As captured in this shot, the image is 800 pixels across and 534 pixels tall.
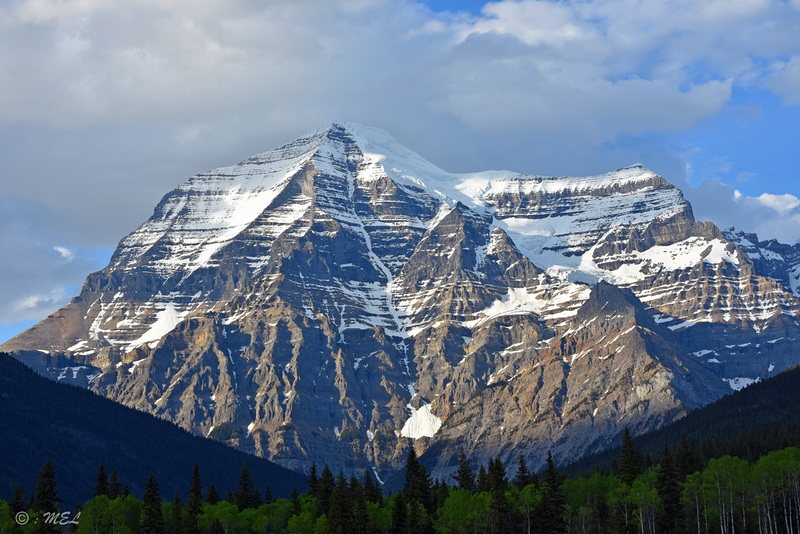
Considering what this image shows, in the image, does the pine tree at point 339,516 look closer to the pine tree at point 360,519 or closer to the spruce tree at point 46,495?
the pine tree at point 360,519

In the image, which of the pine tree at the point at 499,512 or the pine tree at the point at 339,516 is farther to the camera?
the pine tree at the point at 499,512

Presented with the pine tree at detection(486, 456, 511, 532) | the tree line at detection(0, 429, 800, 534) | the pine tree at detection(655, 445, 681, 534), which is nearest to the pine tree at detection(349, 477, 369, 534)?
the tree line at detection(0, 429, 800, 534)

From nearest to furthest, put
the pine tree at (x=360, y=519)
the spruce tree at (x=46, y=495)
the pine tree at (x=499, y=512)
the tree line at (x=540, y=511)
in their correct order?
the tree line at (x=540, y=511)
the pine tree at (x=360, y=519)
the pine tree at (x=499, y=512)
the spruce tree at (x=46, y=495)

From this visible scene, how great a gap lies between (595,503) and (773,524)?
31227 mm

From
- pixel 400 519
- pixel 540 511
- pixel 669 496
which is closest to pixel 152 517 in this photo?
pixel 400 519

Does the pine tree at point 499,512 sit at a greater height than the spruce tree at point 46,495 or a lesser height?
lesser

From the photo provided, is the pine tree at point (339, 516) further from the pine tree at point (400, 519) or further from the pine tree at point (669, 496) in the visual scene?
the pine tree at point (669, 496)

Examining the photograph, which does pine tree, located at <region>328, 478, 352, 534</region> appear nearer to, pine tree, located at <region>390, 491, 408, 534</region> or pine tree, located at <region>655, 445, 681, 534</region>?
pine tree, located at <region>390, 491, 408, 534</region>

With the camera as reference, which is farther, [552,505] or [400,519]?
[400,519]

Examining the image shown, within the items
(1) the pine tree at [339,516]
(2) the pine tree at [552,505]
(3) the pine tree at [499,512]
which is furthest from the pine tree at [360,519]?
(2) the pine tree at [552,505]

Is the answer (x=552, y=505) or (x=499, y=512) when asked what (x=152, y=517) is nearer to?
(x=499, y=512)

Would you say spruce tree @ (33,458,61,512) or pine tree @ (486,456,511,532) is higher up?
spruce tree @ (33,458,61,512)

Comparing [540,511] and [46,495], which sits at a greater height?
[46,495]

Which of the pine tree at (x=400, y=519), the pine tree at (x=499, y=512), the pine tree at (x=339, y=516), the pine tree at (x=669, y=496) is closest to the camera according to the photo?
the pine tree at (x=339, y=516)
